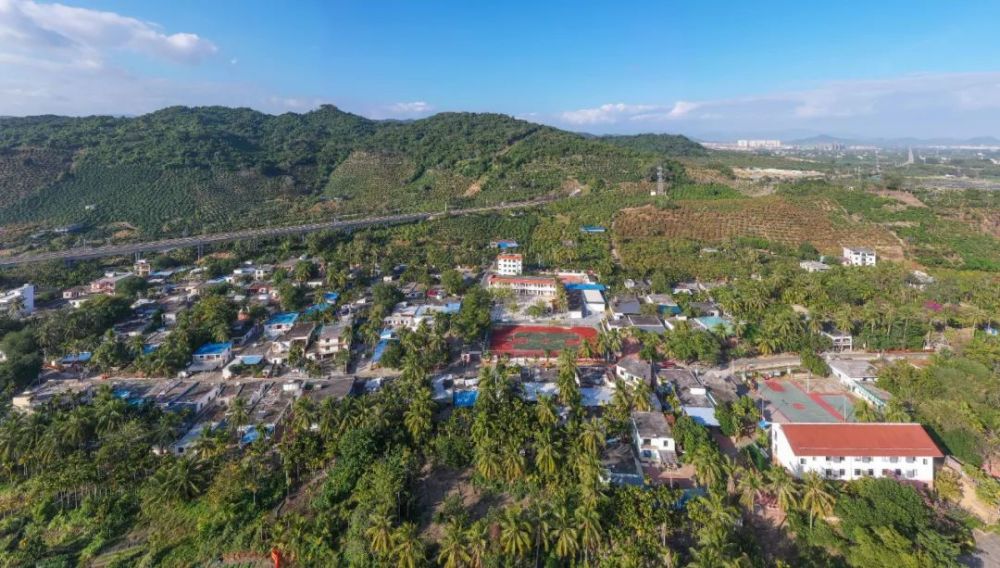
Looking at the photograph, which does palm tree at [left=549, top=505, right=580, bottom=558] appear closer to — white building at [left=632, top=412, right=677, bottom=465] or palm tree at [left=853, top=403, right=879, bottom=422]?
white building at [left=632, top=412, right=677, bottom=465]

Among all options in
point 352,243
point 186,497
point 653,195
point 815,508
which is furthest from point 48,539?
point 653,195

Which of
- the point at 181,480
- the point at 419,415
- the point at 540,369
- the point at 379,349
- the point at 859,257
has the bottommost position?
the point at 540,369

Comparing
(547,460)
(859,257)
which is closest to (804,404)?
(547,460)

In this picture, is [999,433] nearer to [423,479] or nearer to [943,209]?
[423,479]

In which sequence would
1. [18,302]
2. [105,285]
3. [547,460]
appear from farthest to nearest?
[105,285] → [18,302] → [547,460]

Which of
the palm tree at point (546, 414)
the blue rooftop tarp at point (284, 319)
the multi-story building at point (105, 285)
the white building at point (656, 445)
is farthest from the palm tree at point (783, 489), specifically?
the multi-story building at point (105, 285)

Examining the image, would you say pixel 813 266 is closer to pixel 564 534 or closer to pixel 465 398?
pixel 465 398
